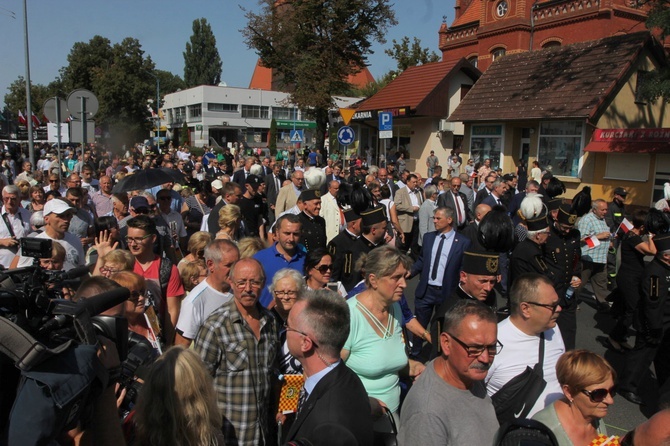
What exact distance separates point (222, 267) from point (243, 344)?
1.05 m

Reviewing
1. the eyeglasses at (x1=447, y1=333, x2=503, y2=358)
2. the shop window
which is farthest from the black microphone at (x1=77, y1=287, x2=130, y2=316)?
the shop window

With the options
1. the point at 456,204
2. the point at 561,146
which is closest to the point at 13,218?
the point at 456,204

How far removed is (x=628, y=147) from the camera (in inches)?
671

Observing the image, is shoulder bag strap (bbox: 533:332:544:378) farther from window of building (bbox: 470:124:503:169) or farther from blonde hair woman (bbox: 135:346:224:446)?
window of building (bbox: 470:124:503:169)

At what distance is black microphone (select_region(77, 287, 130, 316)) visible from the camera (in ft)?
6.10

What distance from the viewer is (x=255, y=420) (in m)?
3.08

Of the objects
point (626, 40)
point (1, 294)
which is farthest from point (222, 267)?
point (626, 40)

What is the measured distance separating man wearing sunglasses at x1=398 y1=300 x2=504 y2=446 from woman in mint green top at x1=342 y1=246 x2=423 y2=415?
0.72m

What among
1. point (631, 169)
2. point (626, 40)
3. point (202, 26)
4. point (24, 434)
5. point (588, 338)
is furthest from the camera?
point (202, 26)

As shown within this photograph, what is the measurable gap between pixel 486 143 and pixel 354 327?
71.2 ft

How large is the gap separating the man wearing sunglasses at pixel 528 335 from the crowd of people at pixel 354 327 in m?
0.01

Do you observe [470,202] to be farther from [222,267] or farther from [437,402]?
[437,402]

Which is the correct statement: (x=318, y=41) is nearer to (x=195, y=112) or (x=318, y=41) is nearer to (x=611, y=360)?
(x=611, y=360)

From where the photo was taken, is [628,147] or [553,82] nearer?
[628,147]
